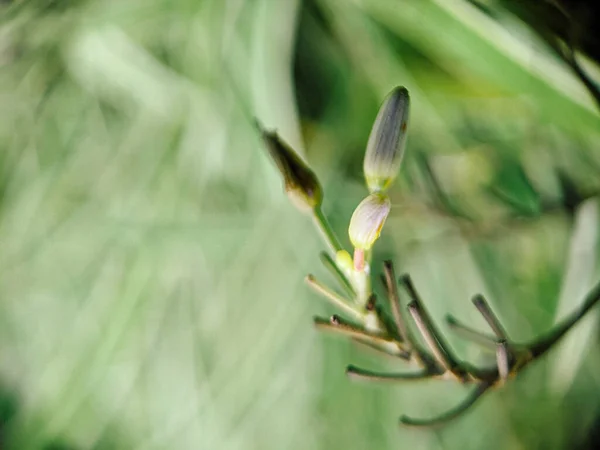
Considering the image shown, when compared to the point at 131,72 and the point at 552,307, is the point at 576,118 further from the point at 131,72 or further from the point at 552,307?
the point at 131,72

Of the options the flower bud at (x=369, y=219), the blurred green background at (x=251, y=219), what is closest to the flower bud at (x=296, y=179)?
the flower bud at (x=369, y=219)

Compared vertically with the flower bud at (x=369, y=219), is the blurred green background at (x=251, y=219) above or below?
below

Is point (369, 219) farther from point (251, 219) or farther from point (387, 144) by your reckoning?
point (251, 219)

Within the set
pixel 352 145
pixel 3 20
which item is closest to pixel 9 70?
pixel 3 20

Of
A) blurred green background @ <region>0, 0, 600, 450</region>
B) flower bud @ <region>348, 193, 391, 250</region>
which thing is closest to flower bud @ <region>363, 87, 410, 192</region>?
flower bud @ <region>348, 193, 391, 250</region>

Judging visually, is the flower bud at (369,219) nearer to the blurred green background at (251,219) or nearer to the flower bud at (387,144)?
the flower bud at (387,144)

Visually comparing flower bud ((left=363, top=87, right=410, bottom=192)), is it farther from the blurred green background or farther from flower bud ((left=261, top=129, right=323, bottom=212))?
the blurred green background

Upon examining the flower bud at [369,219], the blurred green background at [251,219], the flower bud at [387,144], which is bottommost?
the blurred green background at [251,219]
